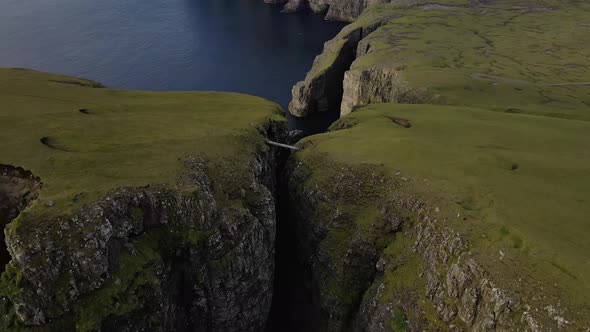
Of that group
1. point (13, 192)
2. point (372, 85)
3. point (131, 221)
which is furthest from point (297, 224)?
point (372, 85)

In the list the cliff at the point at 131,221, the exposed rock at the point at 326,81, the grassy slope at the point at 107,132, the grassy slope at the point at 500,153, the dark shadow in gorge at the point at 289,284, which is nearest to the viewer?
the cliff at the point at 131,221

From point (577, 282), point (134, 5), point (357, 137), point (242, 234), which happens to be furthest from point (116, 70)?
point (577, 282)

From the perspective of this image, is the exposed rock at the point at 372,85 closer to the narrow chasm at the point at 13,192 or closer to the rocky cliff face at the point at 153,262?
the rocky cliff face at the point at 153,262

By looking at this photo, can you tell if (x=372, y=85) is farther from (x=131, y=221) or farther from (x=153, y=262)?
(x=153, y=262)

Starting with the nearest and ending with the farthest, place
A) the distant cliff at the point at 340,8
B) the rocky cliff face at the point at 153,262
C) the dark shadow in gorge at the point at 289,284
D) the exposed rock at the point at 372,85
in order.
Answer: the rocky cliff face at the point at 153,262
the dark shadow in gorge at the point at 289,284
the exposed rock at the point at 372,85
the distant cliff at the point at 340,8

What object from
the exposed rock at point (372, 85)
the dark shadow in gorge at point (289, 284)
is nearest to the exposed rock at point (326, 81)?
the exposed rock at point (372, 85)

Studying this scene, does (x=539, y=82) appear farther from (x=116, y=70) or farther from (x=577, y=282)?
(x=116, y=70)

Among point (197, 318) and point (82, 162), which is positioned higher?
point (82, 162)
